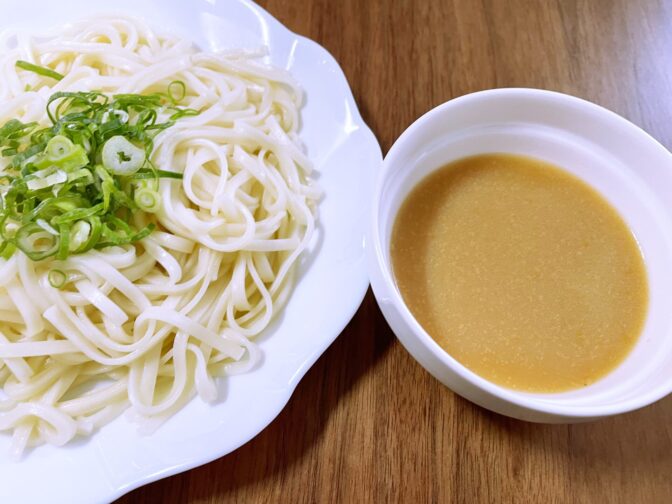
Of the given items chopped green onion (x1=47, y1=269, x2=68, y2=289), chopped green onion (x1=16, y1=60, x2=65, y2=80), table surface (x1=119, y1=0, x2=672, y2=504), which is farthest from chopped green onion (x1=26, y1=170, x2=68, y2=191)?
table surface (x1=119, y1=0, x2=672, y2=504)

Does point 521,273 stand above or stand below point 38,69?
below

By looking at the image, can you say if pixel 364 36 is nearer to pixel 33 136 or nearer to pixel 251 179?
pixel 251 179

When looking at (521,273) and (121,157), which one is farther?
(121,157)

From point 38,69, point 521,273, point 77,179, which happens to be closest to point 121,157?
point 77,179

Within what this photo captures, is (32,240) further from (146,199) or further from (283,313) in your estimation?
(283,313)

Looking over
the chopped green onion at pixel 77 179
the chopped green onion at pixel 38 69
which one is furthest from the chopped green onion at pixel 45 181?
the chopped green onion at pixel 38 69

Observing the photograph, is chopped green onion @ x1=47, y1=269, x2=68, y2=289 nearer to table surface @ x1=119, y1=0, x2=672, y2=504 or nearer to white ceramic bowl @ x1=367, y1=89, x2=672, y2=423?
table surface @ x1=119, y1=0, x2=672, y2=504
